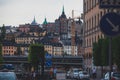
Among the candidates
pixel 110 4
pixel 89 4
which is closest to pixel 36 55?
pixel 89 4

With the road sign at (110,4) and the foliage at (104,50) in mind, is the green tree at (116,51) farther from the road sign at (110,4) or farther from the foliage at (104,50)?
the road sign at (110,4)

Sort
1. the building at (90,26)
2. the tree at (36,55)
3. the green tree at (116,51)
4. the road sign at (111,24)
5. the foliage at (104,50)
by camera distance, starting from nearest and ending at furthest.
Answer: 1. the road sign at (111,24)
2. the green tree at (116,51)
3. the foliage at (104,50)
4. the tree at (36,55)
5. the building at (90,26)

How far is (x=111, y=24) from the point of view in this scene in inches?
563

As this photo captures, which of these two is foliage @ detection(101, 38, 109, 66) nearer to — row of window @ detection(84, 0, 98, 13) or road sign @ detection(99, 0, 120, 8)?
row of window @ detection(84, 0, 98, 13)

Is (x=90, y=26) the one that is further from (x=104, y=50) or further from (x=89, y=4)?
(x=104, y=50)

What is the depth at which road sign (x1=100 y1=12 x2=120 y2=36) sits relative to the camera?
46.4ft

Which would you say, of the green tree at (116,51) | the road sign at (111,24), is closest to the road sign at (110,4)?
the road sign at (111,24)

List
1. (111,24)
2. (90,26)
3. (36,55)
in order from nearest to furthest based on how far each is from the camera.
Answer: (111,24)
(36,55)
(90,26)

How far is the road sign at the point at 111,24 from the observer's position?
14156mm

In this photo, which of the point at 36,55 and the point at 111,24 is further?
the point at 36,55

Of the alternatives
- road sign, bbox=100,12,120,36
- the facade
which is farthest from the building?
road sign, bbox=100,12,120,36

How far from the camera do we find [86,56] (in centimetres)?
9675

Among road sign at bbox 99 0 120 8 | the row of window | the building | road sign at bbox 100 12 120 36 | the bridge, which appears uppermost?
the row of window

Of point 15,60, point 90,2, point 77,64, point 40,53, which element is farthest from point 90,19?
point 15,60
